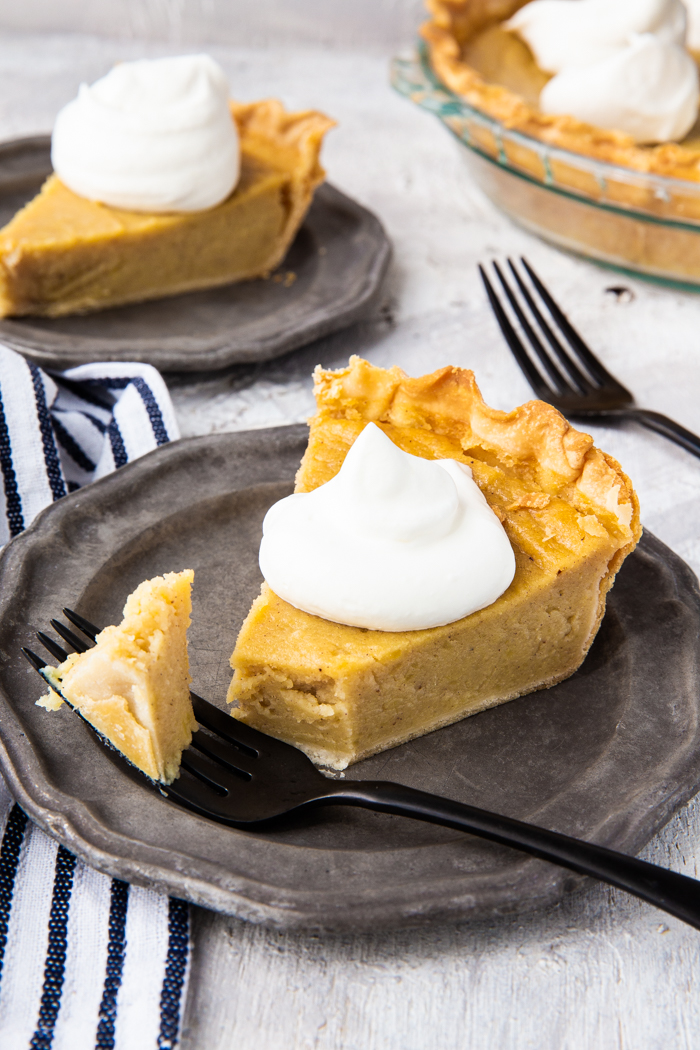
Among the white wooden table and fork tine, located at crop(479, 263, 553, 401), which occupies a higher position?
fork tine, located at crop(479, 263, 553, 401)

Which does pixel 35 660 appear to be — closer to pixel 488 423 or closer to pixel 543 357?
pixel 488 423

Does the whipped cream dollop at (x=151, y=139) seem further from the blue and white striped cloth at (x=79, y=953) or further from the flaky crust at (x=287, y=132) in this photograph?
the blue and white striped cloth at (x=79, y=953)

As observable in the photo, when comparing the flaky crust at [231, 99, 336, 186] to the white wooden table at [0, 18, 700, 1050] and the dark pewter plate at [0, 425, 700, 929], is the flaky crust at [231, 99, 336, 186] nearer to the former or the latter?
the white wooden table at [0, 18, 700, 1050]

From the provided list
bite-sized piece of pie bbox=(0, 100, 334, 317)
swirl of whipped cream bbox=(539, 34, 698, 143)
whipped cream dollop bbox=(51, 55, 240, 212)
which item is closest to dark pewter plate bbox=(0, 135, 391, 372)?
bite-sized piece of pie bbox=(0, 100, 334, 317)

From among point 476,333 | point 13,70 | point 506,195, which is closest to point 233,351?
point 476,333

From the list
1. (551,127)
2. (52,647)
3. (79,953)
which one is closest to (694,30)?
(551,127)

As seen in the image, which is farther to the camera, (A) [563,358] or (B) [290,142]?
(B) [290,142]

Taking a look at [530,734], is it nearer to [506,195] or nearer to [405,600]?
[405,600]
